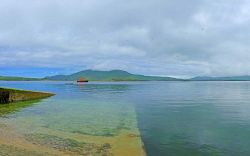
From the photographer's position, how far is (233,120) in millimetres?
39125

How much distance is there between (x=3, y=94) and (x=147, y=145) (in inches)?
1823

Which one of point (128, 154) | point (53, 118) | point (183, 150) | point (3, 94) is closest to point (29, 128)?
point (53, 118)

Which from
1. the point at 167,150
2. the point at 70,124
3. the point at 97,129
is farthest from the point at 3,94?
the point at 167,150

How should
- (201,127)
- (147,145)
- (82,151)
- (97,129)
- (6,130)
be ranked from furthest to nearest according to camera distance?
(201,127)
(97,129)
(6,130)
(147,145)
(82,151)

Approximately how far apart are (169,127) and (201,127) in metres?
3.54

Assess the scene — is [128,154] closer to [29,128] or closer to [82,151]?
[82,151]

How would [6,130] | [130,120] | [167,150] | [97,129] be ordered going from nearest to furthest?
[167,150] < [6,130] < [97,129] < [130,120]

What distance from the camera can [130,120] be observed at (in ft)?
126

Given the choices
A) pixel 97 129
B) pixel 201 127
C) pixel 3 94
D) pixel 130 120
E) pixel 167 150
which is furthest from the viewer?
pixel 3 94

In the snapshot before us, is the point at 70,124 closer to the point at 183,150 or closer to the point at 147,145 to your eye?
the point at 147,145

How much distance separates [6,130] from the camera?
29.5 meters

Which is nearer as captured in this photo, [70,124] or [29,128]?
[29,128]

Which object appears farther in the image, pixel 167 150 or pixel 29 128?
pixel 29 128

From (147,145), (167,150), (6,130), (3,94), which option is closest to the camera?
(167,150)
